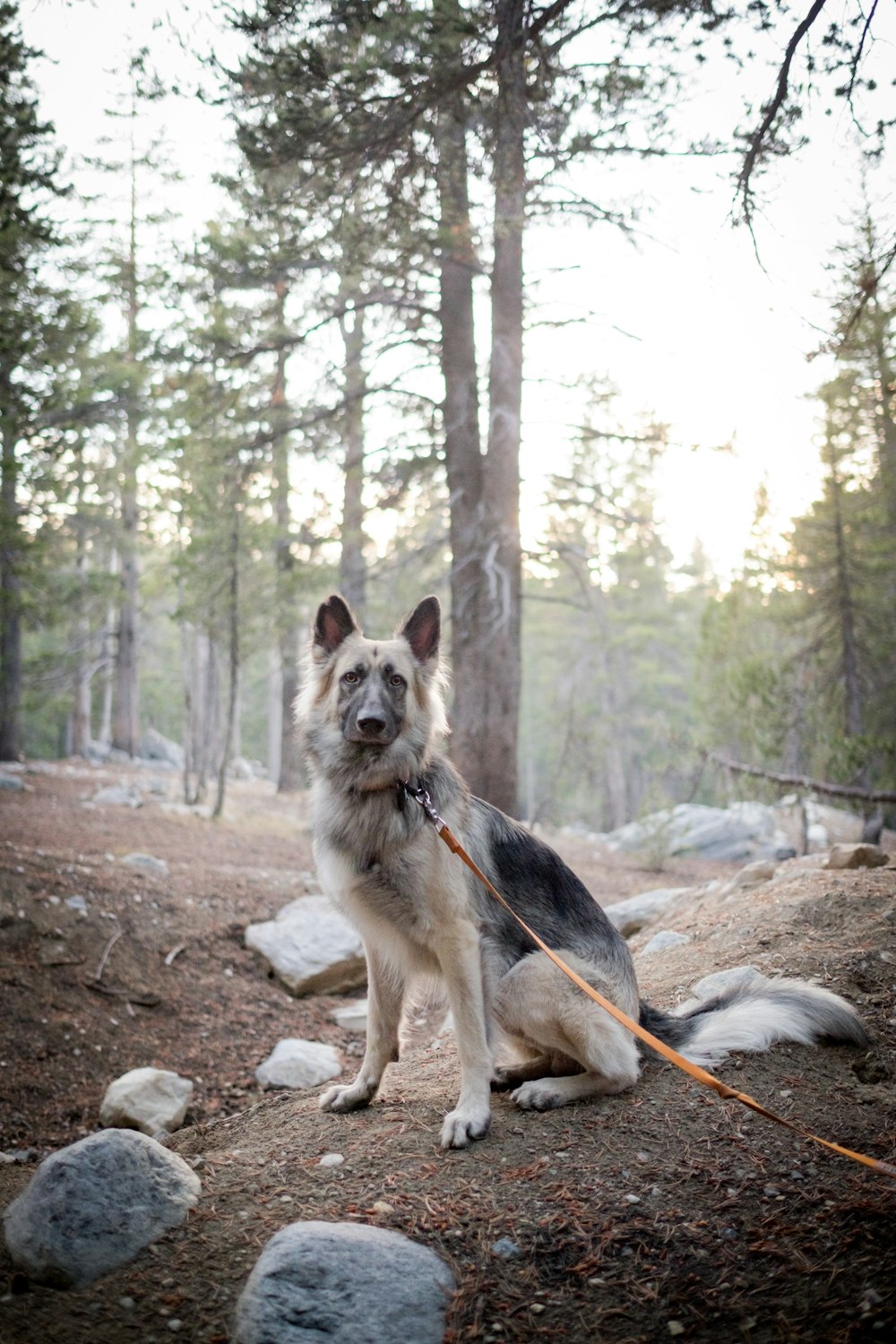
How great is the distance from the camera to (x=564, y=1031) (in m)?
3.99

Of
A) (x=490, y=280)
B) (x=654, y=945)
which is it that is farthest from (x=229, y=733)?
(x=654, y=945)

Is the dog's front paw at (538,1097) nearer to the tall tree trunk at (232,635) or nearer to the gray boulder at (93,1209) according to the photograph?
the gray boulder at (93,1209)

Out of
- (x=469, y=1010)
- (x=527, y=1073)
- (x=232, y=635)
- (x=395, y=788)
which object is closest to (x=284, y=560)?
(x=232, y=635)

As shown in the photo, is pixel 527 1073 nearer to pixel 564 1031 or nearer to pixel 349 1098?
pixel 564 1031

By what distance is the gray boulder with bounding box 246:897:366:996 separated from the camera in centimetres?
767

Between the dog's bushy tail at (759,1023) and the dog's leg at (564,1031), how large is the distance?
0.33 metres

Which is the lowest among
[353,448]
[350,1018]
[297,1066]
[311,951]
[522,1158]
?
[350,1018]

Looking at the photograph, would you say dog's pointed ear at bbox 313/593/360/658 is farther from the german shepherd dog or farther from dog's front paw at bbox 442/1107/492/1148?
dog's front paw at bbox 442/1107/492/1148

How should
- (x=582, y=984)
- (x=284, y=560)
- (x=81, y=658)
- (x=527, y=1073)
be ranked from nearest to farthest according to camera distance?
(x=582, y=984) < (x=527, y=1073) < (x=284, y=560) < (x=81, y=658)

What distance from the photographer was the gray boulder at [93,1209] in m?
3.01

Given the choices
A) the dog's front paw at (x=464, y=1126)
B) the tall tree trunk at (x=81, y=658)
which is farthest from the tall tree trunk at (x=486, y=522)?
the tall tree trunk at (x=81, y=658)

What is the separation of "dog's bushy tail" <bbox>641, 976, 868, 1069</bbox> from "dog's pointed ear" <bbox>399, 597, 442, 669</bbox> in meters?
2.18

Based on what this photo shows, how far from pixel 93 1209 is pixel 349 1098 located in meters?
1.48

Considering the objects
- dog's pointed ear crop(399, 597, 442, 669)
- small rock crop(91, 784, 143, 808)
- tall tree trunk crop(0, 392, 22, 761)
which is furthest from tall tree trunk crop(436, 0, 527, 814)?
small rock crop(91, 784, 143, 808)
